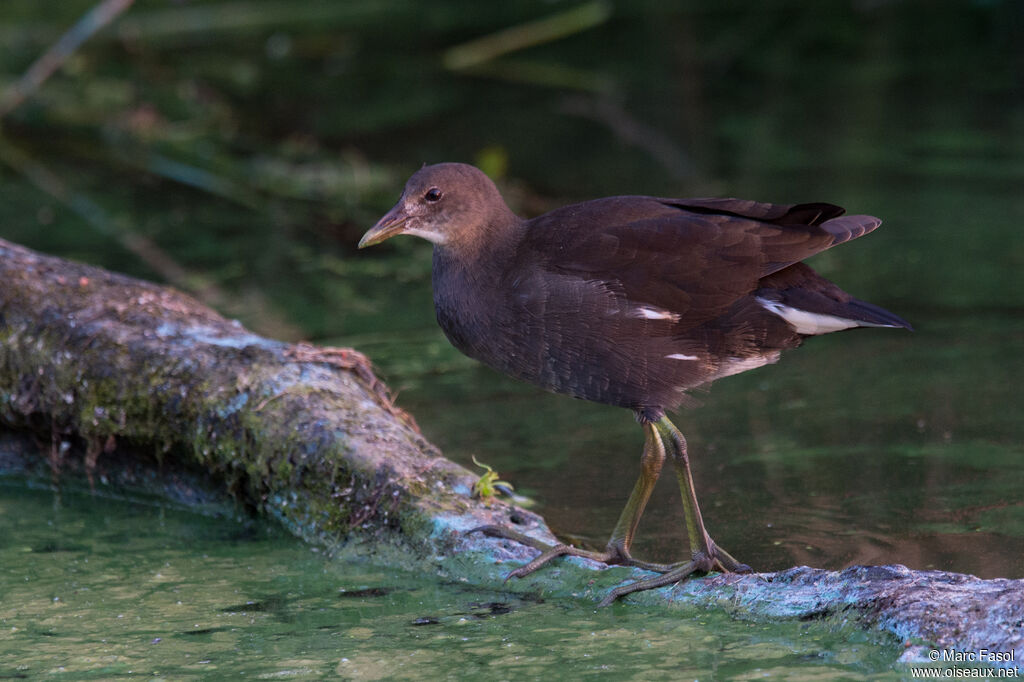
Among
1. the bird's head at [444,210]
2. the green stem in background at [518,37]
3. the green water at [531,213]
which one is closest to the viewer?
the green water at [531,213]

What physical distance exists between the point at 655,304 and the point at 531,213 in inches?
189

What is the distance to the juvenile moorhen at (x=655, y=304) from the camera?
4.20 m

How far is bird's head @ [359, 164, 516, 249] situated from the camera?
4461 millimetres

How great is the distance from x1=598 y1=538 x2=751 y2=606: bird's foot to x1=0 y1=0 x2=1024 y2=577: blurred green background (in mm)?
206

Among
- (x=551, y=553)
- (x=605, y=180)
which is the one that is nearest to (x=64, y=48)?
(x=605, y=180)

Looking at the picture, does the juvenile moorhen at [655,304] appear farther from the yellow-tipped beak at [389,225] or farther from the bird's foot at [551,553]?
the yellow-tipped beak at [389,225]

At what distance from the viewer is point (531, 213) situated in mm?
8938

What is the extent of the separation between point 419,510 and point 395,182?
542 cm

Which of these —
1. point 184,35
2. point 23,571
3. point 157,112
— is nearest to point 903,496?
point 23,571

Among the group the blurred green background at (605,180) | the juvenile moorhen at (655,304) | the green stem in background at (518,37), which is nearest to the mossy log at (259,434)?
the juvenile moorhen at (655,304)

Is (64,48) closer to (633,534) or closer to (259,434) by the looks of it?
(259,434)

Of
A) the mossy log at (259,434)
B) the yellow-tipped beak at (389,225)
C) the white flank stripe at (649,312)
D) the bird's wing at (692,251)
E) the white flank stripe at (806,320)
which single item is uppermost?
the yellow-tipped beak at (389,225)

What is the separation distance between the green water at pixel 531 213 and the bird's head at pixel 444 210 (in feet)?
3.83

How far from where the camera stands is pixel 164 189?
10242 mm
